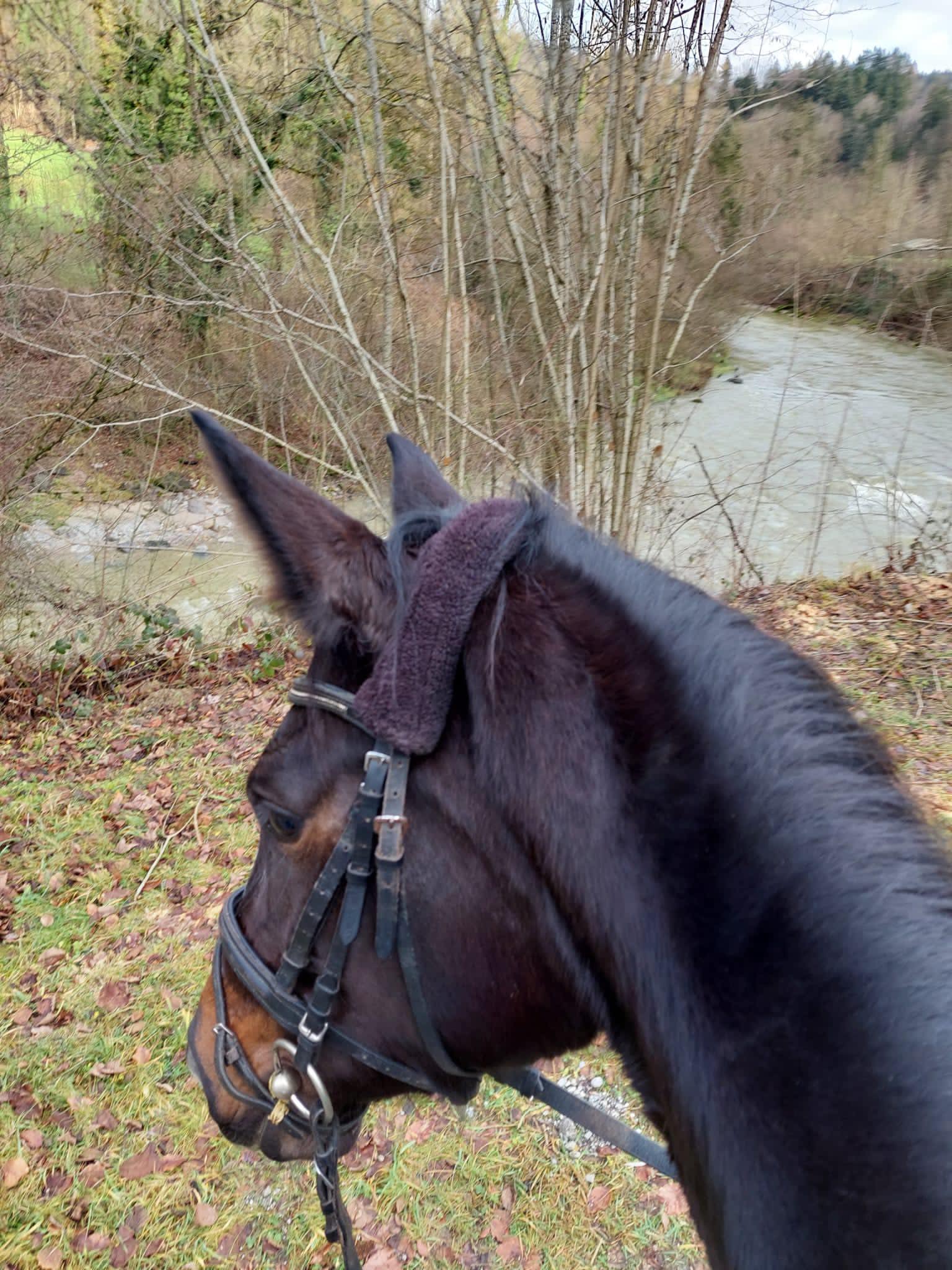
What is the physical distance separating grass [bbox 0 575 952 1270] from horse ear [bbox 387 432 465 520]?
2.70ft

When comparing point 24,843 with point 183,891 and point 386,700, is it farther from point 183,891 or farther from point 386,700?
point 386,700

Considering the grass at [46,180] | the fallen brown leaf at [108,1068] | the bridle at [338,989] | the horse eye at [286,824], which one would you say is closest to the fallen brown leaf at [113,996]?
the fallen brown leaf at [108,1068]

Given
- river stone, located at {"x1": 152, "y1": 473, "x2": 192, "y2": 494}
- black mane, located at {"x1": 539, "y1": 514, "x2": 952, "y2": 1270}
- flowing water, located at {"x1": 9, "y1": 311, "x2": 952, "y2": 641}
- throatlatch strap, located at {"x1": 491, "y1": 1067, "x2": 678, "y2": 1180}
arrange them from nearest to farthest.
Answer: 1. black mane, located at {"x1": 539, "y1": 514, "x2": 952, "y2": 1270}
2. throatlatch strap, located at {"x1": 491, "y1": 1067, "x2": 678, "y2": 1180}
3. flowing water, located at {"x1": 9, "y1": 311, "x2": 952, "y2": 641}
4. river stone, located at {"x1": 152, "y1": 473, "x2": 192, "y2": 494}

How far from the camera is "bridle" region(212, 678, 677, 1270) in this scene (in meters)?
1.26

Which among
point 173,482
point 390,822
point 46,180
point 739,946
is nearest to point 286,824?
point 390,822

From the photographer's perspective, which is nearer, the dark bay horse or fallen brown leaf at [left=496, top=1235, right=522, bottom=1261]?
the dark bay horse

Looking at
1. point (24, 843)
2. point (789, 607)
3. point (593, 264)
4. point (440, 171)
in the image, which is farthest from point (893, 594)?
point (24, 843)

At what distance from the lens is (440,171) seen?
630 centimetres

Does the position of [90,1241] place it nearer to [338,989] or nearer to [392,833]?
[338,989]

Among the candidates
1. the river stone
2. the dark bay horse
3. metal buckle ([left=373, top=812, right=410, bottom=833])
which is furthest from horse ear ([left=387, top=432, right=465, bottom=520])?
the river stone

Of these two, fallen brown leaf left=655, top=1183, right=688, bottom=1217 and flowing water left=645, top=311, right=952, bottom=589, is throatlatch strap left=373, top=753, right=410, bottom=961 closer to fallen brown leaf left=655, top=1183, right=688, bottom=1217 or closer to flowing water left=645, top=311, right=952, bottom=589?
fallen brown leaf left=655, top=1183, right=688, bottom=1217

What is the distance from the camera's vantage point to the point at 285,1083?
1.60 m

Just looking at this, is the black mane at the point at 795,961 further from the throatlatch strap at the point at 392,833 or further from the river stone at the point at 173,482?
the river stone at the point at 173,482

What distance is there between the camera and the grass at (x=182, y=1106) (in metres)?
2.84
